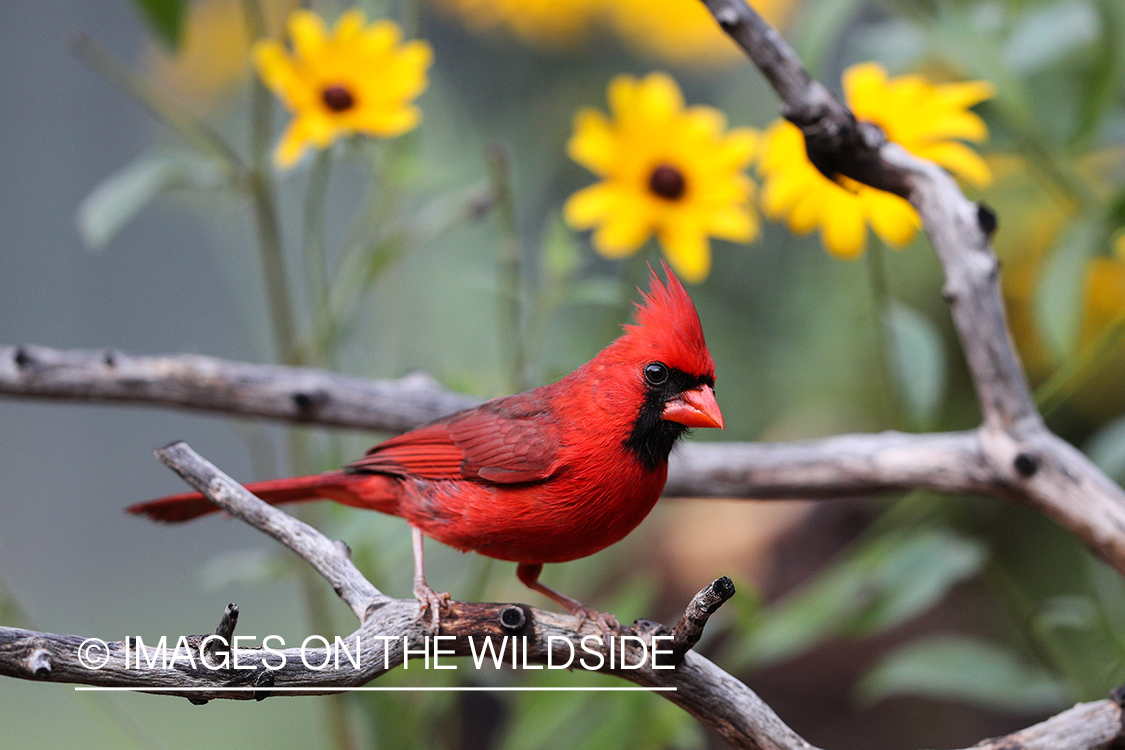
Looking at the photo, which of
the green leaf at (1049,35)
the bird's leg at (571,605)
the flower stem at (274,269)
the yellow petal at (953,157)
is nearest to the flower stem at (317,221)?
the flower stem at (274,269)

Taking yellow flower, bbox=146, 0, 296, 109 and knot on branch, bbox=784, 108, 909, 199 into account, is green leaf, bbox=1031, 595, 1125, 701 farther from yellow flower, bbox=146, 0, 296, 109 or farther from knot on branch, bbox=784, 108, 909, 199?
yellow flower, bbox=146, 0, 296, 109

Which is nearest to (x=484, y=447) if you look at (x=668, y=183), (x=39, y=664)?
(x=39, y=664)

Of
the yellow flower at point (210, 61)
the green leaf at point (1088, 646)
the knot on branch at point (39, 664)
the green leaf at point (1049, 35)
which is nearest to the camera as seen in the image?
the knot on branch at point (39, 664)

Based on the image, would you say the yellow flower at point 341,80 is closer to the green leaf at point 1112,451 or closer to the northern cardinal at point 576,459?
the northern cardinal at point 576,459

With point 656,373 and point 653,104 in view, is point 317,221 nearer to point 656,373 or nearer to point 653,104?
point 653,104

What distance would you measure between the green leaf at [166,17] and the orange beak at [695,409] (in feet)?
3.93

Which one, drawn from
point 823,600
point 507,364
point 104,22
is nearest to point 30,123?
point 104,22

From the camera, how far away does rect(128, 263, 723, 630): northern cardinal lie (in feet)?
3.50

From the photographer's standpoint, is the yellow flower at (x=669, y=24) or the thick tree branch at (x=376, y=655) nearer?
the thick tree branch at (x=376, y=655)

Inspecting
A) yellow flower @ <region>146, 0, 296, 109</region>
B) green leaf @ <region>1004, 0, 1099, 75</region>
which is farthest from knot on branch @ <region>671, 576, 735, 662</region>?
yellow flower @ <region>146, 0, 296, 109</region>

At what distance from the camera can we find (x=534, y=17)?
2.48 metres

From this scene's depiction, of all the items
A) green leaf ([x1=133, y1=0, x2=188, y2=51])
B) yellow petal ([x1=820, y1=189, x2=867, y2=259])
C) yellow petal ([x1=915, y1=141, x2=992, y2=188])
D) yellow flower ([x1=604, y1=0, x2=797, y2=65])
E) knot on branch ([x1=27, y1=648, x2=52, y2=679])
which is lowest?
knot on branch ([x1=27, y1=648, x2=52, y2=679])

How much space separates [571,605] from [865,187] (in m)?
0.95

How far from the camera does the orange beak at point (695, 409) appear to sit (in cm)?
107
